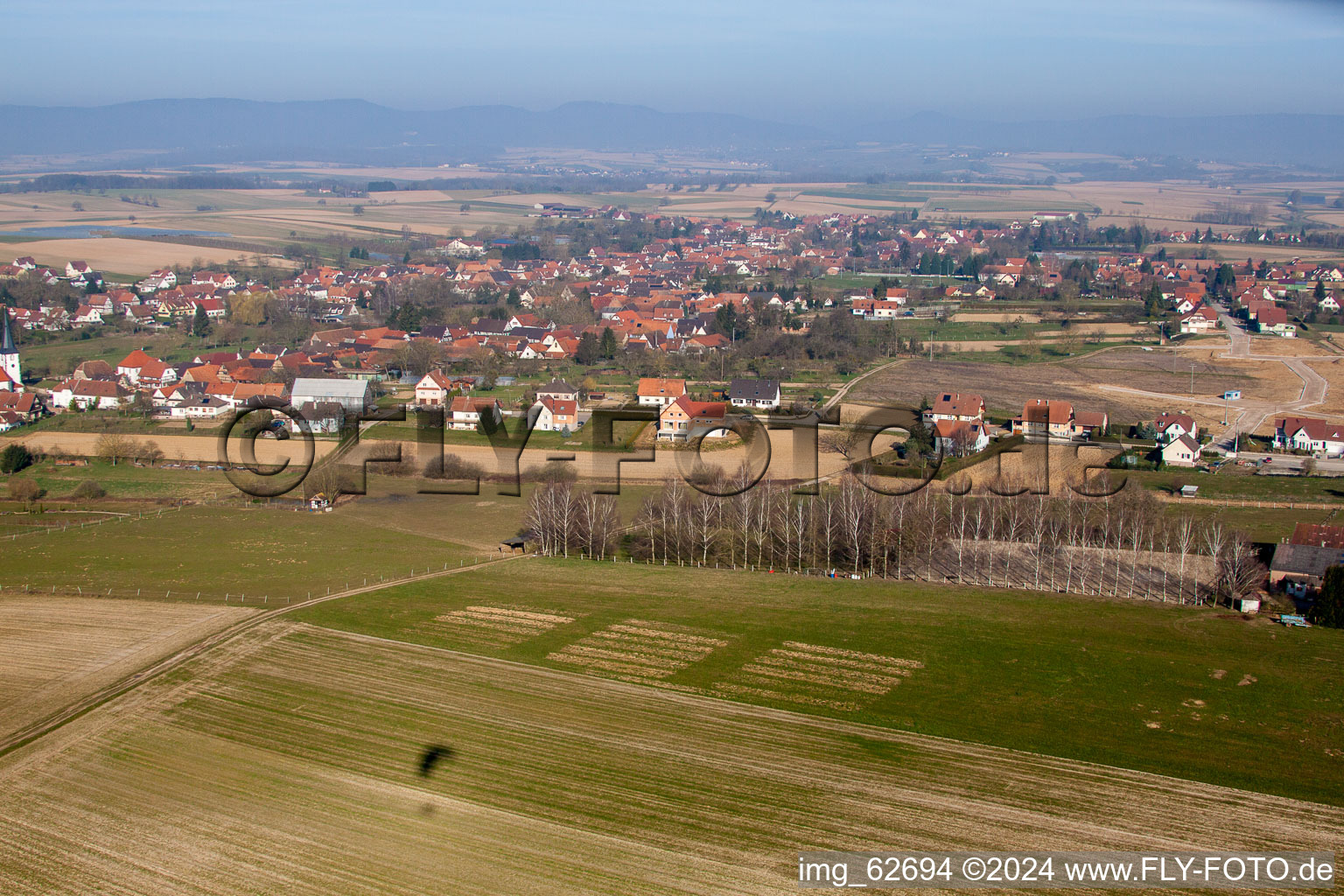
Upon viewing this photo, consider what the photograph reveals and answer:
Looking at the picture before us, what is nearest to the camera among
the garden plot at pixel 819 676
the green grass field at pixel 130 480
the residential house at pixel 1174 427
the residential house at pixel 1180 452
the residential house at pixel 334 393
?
the garden plot at pixel 819 676

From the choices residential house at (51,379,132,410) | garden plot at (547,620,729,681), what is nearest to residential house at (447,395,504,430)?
residential house at (51,379,132,410)

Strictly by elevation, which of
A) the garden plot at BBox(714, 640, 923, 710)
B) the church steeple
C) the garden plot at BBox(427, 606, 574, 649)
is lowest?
the garden plot at BBox(427, 606, 574, 649)

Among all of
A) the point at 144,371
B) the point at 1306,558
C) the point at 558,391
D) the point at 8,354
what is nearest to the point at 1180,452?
the point at 1306,558

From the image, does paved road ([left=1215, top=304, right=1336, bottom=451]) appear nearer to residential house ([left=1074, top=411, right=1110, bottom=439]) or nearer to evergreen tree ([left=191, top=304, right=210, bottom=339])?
residential house ([left=1074, top=411, right=1110, bottom=439])

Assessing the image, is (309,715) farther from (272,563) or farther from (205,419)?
(205,419)

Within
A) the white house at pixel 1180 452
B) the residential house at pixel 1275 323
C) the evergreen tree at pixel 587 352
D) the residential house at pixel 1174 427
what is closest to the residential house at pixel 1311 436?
the residential house at pixel 1174 427

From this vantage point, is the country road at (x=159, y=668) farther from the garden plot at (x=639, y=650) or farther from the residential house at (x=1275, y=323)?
the residential house at (x=1275, y=323)

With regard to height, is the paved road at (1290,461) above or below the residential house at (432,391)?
below
